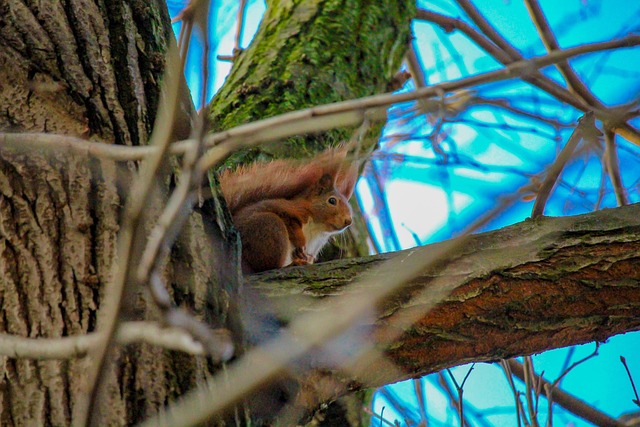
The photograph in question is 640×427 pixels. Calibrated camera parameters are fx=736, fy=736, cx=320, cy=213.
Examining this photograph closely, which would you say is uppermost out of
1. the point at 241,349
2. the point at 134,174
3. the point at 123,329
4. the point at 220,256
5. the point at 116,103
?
the point at 116,103

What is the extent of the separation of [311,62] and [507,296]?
1.63m

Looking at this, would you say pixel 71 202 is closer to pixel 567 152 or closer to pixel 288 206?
pixel 567 152

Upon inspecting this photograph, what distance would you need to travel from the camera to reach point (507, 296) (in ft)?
5.55

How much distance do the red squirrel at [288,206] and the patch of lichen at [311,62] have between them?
5.3 inches

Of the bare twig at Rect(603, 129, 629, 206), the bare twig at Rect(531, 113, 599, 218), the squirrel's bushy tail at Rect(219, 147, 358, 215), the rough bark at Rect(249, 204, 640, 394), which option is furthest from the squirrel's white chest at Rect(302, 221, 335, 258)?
the bare twig at Rect(531, 113, 599, 218)

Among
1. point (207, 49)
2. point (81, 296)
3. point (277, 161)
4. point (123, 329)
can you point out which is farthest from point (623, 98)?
point (277, 161)

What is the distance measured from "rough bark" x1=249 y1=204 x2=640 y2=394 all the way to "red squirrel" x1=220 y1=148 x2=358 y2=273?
447mm

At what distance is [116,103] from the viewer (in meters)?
1.56

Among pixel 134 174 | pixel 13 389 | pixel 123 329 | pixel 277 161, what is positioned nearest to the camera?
pixel 123 329

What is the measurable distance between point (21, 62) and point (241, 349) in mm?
752

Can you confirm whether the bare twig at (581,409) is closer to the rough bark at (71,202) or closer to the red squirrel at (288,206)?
the red squirrel at (288,206)

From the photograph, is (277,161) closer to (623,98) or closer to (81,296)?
(81,296)

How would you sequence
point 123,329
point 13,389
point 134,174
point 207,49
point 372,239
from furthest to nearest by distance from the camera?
point 372,239, point 134,174, point 13,389, point 123,329, point 207,49

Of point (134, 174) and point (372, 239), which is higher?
point (372, 239)
